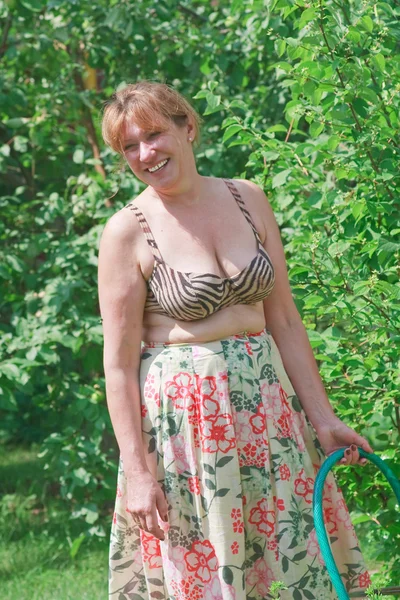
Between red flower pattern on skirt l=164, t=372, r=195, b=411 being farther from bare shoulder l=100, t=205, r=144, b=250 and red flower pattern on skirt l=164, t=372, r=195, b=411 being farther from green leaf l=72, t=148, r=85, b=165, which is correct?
green leaf l=72, t=148, r=85, b=165

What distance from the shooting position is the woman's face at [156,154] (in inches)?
97.5

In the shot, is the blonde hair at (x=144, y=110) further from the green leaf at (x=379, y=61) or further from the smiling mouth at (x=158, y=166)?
the green leaf at (x=379, y=61)

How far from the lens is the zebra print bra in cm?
241

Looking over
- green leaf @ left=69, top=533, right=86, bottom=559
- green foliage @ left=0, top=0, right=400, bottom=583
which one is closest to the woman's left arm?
green foliage @ left=0, top=0, right=400, bottom=583

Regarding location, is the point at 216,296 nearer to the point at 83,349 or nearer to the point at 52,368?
the point at 83,349

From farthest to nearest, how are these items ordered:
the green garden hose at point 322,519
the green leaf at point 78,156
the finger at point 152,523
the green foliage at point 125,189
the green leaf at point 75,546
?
1. the green leaf at point 78,156
2. the green leaf at point 75,546
3. the green foliage at point 125,189
4. the finger at point 152,523
5. the green garden hose at point 322,519

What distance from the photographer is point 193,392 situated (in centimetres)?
244

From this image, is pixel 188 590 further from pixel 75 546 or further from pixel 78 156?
pixel 78 156

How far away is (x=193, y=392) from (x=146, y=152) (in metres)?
0.61

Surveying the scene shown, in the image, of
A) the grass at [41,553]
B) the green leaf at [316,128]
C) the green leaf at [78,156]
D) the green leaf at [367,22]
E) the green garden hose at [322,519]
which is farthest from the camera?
the green leaf at [78,156]

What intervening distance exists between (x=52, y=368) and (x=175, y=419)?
2.54 metres

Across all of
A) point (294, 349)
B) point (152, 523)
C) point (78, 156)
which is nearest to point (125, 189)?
point (78, 156)

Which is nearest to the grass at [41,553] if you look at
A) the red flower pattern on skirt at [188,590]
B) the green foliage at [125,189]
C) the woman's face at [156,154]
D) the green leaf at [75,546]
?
the green leaf at [75,546]

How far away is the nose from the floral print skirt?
18.7 inches
